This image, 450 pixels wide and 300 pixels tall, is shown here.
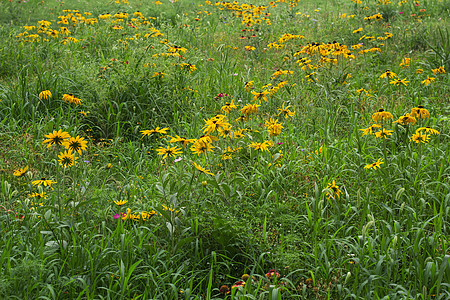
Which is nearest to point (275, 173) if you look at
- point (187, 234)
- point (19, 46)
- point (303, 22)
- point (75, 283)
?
point (187, 234)

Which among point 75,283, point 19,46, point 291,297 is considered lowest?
point 291,297

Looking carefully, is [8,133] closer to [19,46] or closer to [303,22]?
[19,46]

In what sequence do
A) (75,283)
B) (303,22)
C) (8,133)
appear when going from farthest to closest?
(303,22), (8,133), (75,283)

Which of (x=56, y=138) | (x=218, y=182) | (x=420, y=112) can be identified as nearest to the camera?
(x=56, y=138)

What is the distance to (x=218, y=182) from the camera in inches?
92.5

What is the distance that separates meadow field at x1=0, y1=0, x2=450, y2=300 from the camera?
6.43 feet

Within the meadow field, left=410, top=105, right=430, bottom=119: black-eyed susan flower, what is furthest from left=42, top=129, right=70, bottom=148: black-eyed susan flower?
left=410, top=105, right=430, bottom=119: black-eyed susan flower

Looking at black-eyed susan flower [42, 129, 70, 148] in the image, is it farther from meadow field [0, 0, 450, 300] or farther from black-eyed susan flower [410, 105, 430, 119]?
black-eyed susan flower [410, 105, 430, 119]

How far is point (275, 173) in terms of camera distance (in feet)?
9.35

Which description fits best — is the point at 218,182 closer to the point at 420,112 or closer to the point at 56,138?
the point at 56,138

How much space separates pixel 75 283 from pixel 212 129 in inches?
45.2

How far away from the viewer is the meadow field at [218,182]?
1960 millimetres

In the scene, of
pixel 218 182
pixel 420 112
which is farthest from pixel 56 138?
pixel 420 112

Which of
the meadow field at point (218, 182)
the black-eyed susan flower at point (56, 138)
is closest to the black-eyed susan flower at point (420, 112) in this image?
the meadow field at point (218, 182)
